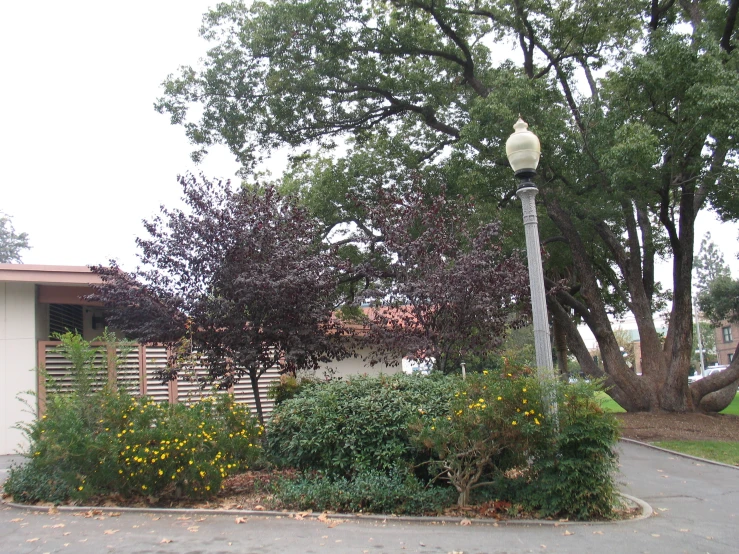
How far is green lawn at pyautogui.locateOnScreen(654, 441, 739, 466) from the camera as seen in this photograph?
40.2 feet

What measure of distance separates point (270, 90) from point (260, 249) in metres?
8.81

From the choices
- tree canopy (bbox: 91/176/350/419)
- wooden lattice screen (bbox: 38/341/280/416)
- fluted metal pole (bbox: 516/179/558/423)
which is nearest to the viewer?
fluted metal pole (bbox: 516/179/558/423)

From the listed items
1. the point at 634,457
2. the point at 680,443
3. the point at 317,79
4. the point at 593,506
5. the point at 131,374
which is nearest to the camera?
the point at 593,506

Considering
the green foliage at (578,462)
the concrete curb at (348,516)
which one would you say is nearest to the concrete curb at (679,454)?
the concrete curb at (348,516)

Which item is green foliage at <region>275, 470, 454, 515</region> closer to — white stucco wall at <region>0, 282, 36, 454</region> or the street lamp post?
the street lamp post

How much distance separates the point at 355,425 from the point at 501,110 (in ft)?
31.4

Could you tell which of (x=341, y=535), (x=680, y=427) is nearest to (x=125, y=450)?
(x=341, y=535)

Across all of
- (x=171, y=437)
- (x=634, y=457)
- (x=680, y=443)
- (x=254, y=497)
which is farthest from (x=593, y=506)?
(x=680, y=443)

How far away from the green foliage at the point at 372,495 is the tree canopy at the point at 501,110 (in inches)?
358

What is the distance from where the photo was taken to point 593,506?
726 cm

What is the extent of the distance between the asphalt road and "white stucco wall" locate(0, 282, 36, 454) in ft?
21.3

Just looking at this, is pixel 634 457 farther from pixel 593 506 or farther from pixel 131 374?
pixel 131 374

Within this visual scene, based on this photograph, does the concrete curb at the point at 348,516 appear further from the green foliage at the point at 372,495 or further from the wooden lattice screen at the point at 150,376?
the wooden lattice screen at the point at 150,376

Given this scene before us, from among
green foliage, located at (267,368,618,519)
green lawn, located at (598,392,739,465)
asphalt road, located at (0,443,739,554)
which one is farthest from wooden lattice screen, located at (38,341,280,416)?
green lawn, located at (598,392,739,465)
